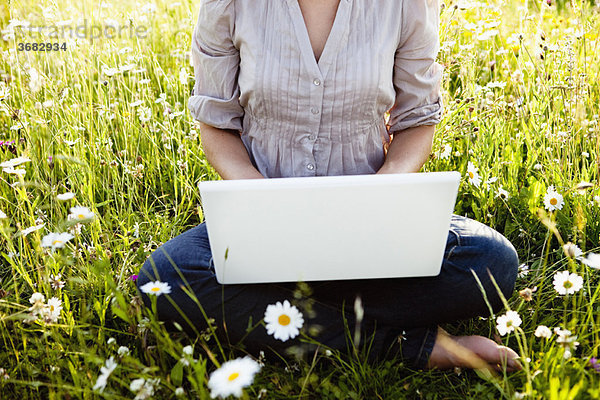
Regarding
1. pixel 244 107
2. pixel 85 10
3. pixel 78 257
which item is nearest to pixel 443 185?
pixel 244 107

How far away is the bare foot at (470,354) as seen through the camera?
52.8 inches

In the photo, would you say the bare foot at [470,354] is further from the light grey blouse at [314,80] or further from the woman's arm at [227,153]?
the woman's arm at [227,153]

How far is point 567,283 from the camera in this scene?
132 centimetres

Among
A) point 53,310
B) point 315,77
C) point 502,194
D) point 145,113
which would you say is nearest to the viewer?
point 53,310

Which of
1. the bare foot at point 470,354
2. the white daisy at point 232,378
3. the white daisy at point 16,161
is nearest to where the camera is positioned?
the white daisy at point 232,378

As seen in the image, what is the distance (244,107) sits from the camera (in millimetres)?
1665

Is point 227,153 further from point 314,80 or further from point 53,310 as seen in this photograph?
point 53,310

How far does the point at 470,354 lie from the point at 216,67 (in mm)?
921

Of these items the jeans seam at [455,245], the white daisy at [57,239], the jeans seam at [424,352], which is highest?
the white daisy at [57,239]

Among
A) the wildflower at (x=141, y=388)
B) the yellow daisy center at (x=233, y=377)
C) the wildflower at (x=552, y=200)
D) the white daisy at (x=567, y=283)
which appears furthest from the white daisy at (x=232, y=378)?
the wildflower at (x=552, y=200)

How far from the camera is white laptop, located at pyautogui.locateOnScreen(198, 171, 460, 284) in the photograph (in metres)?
1.00

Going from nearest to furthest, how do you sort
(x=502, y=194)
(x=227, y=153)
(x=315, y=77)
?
(x=315, y=77) < (x=227, y=153) < (x=502, y=194)

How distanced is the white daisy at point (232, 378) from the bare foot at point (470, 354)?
55 centimetres

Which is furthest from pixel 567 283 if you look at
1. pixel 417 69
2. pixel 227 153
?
pixel 227 153
